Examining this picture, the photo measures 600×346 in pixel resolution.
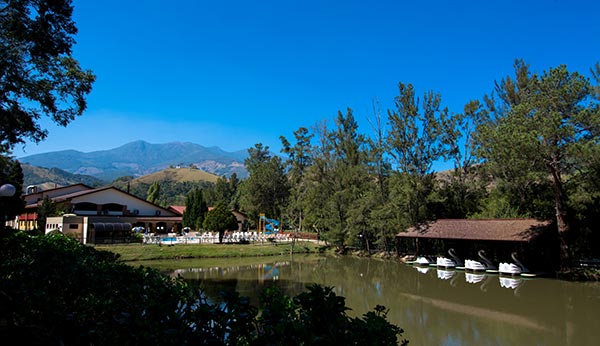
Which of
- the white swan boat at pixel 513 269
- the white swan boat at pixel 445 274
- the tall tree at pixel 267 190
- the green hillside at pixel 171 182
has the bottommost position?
the white swan boat at pixel 445 274

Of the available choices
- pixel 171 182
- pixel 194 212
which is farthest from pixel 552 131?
pixel 171 182

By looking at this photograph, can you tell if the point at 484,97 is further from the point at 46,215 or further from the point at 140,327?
the point at 46,215

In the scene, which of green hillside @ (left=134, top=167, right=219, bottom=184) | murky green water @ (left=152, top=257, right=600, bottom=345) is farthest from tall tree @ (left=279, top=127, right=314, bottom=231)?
green hillside @ (left=134, top=167, right=219, bottom=184)

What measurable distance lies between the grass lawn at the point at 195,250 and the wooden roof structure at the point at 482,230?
10636mm

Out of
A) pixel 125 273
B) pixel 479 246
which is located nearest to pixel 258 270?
pixel 479 246

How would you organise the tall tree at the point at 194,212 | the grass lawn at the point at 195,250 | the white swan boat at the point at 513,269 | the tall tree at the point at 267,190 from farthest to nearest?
the tall tree at the point at 267,190 → the tall tree at the point at 194,212 → the grass lawn at the point at 195,250 → the white swan boat at the point at 513,269

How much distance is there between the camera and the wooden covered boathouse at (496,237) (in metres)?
19.2

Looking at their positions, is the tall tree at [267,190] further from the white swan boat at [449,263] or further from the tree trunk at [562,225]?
the tree trunk at [562,225]

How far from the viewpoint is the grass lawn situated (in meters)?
25.8

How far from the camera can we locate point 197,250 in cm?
2814

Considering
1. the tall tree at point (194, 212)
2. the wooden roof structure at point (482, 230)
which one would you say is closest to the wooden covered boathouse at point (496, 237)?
the wooden roof structure at point (482, 230)

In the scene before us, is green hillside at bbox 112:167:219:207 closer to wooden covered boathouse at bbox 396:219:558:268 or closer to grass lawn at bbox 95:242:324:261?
grass lawn at bbox 95:242:324:261

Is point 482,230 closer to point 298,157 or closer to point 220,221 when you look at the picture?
point 220,221

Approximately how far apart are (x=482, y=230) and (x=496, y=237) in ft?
4.30
